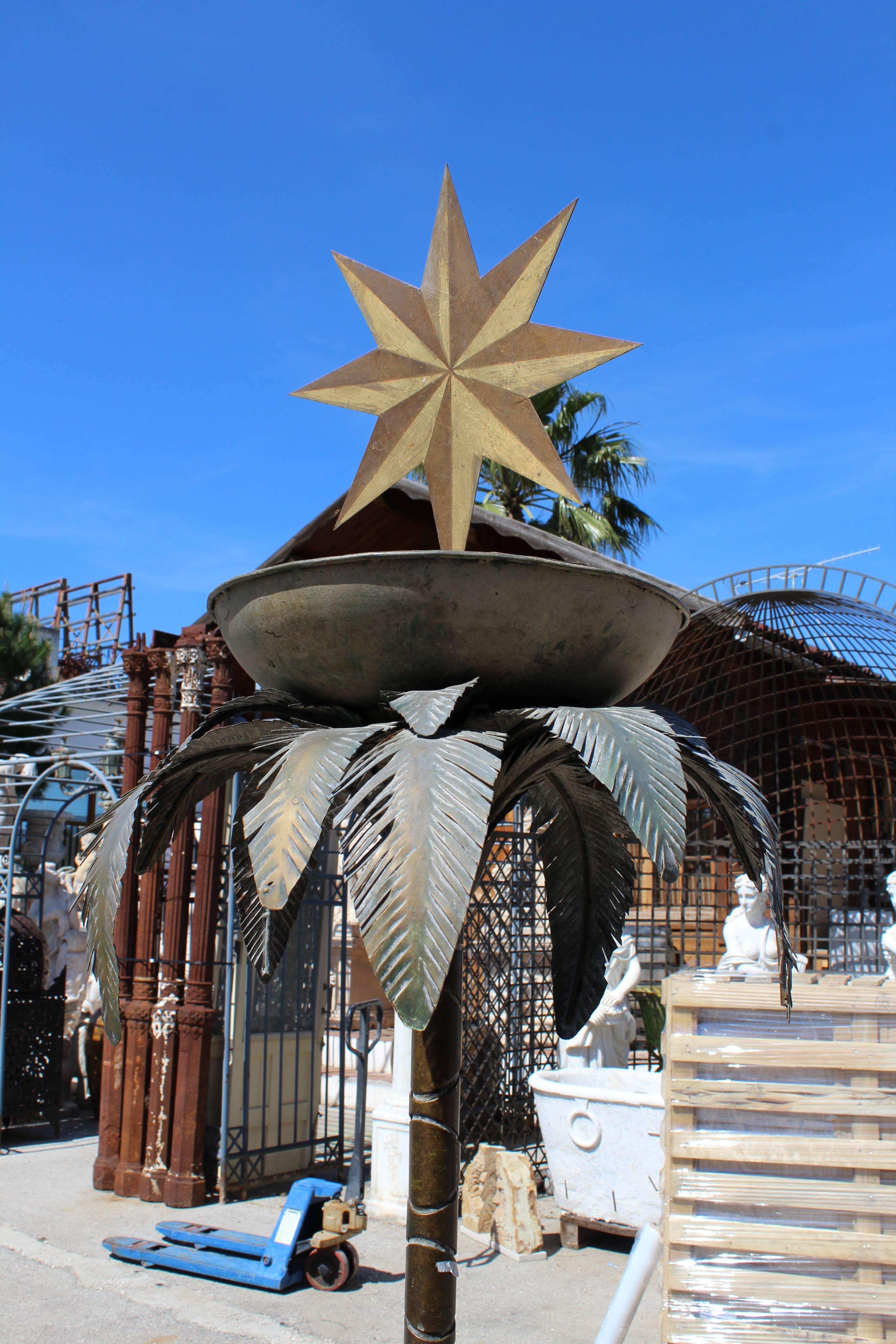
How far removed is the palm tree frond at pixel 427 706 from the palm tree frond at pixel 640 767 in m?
0.19

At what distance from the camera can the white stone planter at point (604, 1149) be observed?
19.0ft

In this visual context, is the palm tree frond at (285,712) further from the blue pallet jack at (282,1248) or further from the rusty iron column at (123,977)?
the rusty iron column at (123,977)

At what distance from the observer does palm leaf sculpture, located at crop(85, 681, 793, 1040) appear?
6.01ft

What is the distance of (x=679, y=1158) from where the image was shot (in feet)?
12.1

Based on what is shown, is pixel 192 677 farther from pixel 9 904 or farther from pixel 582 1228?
pixel 582 1228

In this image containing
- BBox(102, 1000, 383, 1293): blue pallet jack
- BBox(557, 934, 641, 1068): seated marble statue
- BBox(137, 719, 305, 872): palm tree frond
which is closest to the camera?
BBox(137, 719, 305, 872): palm tree frond

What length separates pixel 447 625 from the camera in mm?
2176

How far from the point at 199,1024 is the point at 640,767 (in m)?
5.67

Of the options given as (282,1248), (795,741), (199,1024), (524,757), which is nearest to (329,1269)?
(282,1248)

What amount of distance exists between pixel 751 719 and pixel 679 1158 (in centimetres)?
767

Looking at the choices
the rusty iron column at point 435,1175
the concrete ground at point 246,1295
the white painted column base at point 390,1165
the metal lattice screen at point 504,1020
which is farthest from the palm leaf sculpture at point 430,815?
the metal lattice screen at point 504,1020

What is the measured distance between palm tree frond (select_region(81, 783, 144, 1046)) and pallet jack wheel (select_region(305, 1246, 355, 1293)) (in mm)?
3801

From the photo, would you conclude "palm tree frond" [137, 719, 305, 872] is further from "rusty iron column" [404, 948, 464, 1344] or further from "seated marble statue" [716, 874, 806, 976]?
"seated marble statue" [716, 874, 806, 976]

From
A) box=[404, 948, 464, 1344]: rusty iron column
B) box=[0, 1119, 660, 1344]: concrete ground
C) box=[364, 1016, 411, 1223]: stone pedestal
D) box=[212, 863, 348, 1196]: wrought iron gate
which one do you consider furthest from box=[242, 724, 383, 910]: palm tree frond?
box=[364, 1016, 411, 1223]: stone pedestal
